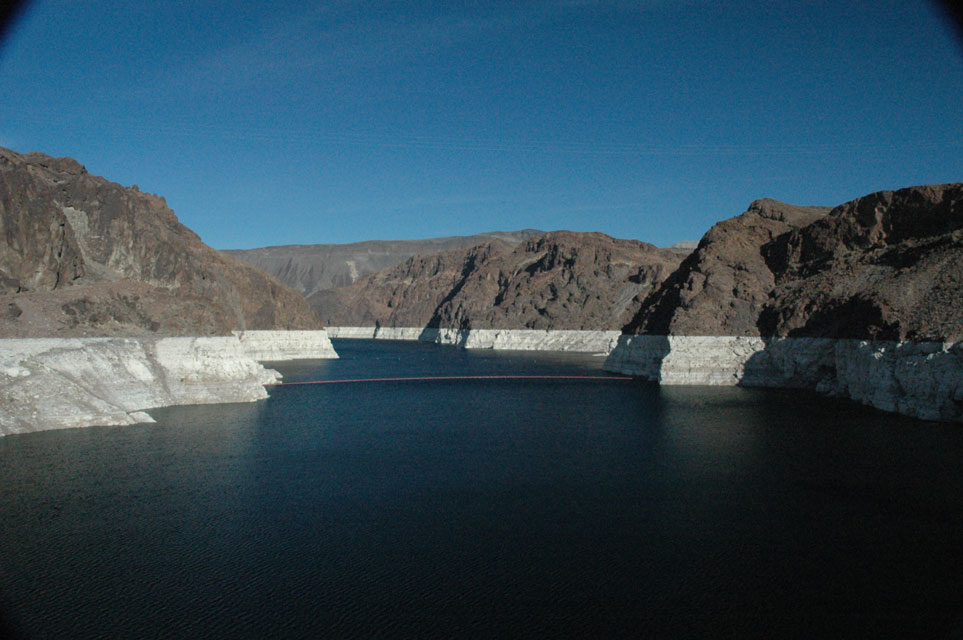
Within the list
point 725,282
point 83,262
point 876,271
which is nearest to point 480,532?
point 83,262

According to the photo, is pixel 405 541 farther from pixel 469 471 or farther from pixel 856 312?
pixel 856 312

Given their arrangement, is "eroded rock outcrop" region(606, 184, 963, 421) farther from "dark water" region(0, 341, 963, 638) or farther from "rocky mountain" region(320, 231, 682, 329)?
"rocky mountain" region(320, 231, 682, 329)

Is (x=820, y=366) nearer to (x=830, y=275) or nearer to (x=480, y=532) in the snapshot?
(x=830, y=275)

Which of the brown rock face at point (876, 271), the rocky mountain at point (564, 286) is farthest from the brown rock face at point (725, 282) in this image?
the rocky mountain at point (564, 286)

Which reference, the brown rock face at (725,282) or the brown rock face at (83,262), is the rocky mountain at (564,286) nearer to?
the brown rock face at (725,282)

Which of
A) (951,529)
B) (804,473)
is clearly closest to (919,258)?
(804,473)
